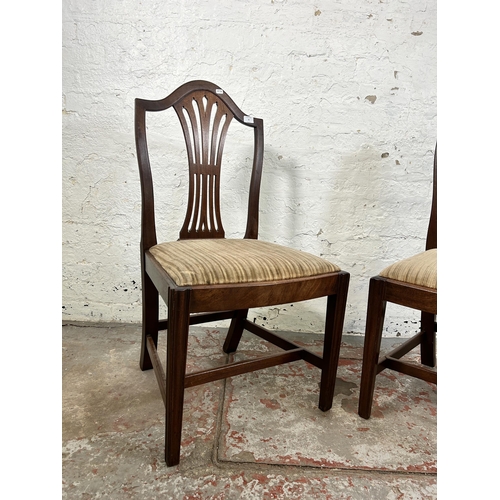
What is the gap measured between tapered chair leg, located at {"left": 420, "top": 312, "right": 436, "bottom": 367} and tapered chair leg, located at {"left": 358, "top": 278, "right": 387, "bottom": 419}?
0.47 m

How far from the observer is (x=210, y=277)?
1.04 metres

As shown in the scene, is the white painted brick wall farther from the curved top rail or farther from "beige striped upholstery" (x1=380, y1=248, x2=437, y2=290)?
"beige striped upholstery" (x1=380, y1=248, x2=437, y2=290)

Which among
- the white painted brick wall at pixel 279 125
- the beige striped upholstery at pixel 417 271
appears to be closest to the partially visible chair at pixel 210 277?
the beige striped upholstery at pixel 417 271

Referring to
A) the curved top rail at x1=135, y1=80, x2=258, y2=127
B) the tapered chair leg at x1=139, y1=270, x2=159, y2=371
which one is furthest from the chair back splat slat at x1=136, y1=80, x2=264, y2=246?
the tapered chair leg at x1=139, y1=270, x2=159, y2=371

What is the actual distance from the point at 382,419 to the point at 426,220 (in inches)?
46.5

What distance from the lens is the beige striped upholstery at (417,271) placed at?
1.13 meters

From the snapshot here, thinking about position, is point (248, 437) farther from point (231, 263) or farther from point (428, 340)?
point (428, 340)

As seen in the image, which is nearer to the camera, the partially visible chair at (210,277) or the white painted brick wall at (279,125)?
the partially visible chair at (210,277)

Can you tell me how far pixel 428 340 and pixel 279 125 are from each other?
4.22 ft

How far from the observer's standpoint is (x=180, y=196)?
204cm

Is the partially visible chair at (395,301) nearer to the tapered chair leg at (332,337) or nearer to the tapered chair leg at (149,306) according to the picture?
the tapered chair leg at (332,337)

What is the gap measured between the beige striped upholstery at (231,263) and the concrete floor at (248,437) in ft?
1.70

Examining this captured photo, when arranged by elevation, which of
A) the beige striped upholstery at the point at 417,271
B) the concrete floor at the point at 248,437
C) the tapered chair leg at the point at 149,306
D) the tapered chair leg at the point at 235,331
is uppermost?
the beige striped upholstery at the point at 417,271

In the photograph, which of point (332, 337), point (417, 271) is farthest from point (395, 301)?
point (332, 337)
